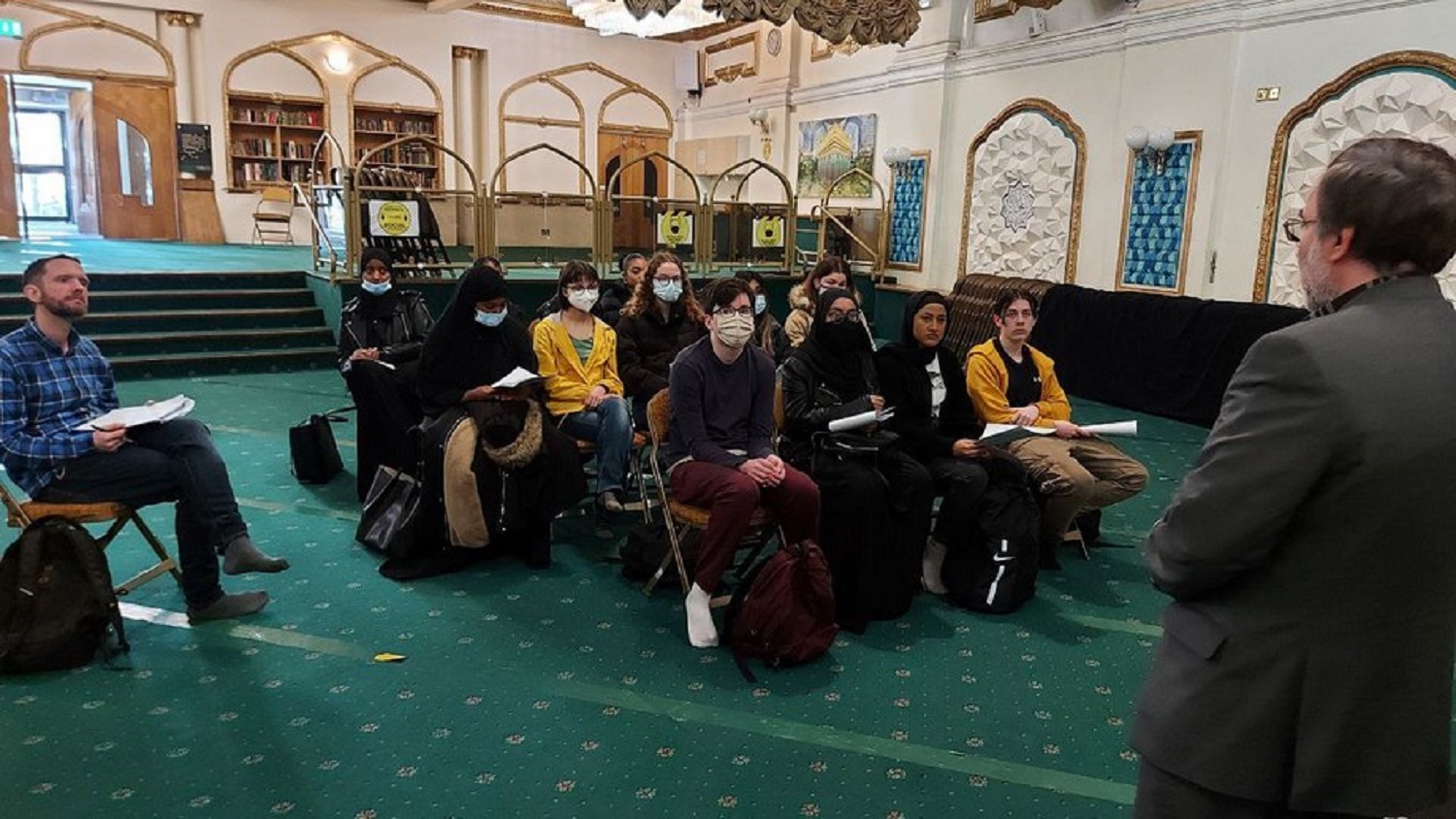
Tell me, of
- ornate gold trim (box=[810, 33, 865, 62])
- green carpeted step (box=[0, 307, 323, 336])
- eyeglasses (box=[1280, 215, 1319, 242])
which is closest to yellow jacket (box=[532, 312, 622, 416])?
eyeglasses (box=[1280, 215, 1319, 242])

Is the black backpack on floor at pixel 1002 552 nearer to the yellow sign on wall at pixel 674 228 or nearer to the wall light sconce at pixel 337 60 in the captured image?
the yellow sign on wall at pixel 674 228

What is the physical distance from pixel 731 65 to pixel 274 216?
24.1 ft

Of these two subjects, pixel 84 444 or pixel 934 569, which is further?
pixel 934 569

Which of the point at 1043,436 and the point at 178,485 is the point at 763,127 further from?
the point at 178,485

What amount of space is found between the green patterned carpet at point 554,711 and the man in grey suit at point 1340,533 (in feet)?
4.62

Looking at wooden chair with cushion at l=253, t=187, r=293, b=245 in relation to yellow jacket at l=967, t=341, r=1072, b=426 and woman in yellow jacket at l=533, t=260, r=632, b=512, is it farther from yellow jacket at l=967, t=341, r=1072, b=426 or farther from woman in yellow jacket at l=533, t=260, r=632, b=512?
yellow jacket at l=967, t=341, r=1072, b=426

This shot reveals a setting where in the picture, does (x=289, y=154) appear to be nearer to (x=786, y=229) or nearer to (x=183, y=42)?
(x=183, y=42)

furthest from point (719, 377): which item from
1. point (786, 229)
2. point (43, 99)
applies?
point (43, 99)

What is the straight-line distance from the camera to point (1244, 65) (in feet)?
26.2

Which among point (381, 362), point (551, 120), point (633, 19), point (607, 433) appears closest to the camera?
point (607, 433)

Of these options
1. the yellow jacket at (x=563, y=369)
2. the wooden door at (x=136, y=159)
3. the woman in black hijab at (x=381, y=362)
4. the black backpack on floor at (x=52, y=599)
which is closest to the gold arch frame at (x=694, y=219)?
the woman in black hijab at (x=381, y=362)

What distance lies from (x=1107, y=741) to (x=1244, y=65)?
7064 mm

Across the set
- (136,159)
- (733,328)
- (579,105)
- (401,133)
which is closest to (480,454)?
(733,328)

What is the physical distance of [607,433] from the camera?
15.6ft
